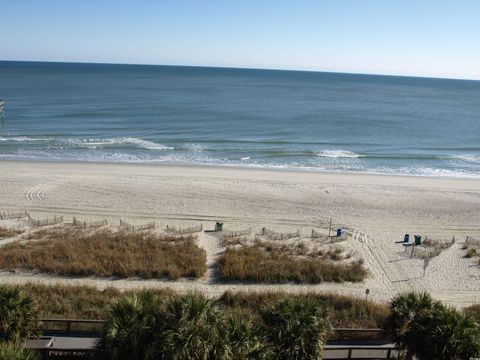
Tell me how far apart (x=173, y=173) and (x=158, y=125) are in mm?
21467

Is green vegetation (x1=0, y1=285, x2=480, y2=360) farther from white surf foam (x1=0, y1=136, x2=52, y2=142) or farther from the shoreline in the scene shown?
white surf foam (x1=0, y1=136, x2=52, y2=142)

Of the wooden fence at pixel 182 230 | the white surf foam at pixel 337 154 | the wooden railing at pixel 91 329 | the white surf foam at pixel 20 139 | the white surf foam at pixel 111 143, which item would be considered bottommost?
the wooden fence at pixel 182 230

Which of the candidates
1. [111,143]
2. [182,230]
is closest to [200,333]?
[182,230]

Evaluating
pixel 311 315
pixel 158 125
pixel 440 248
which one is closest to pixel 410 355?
pixel 311 315

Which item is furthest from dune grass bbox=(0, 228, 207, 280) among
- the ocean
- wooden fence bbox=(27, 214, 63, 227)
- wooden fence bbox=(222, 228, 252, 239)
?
the ocean

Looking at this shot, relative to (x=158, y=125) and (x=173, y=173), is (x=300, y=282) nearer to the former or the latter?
(x=173, y=173)

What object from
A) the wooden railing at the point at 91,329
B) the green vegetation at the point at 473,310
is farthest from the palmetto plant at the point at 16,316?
the green vegetation at the point at 473,310

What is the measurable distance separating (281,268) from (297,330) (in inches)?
370

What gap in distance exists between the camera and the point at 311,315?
9672 mm

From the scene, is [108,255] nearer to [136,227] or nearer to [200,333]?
[136,227]

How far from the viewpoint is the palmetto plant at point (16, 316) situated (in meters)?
9.86

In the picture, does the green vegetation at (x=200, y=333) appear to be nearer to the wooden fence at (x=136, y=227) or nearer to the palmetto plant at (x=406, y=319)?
the palmetto plant at (x=406, y=319)

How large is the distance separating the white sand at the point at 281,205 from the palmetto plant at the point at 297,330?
7684 millimetres

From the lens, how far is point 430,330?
376 inches
